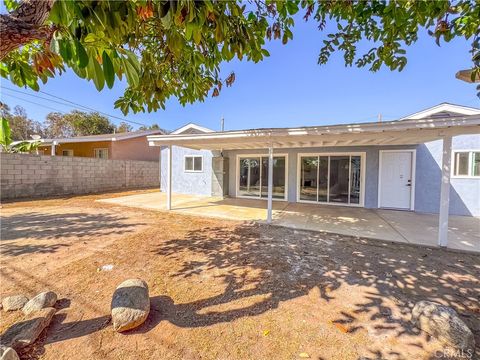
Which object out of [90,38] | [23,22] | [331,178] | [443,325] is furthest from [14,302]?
[331,178]

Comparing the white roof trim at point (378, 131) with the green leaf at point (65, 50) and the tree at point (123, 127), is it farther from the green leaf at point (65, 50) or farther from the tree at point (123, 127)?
the tree at point (123, 127)

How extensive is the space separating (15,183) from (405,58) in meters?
13.3

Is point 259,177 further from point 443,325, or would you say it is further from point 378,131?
point 443,325

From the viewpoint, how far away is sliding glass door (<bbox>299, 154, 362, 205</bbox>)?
8.71 metres

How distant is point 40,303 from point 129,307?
1.09m

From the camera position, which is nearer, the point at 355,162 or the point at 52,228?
the point at 52,228

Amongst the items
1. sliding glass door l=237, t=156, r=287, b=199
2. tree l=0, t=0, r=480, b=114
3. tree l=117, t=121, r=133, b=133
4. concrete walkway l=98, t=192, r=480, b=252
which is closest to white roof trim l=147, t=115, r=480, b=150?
tree l=0, t=0, r=480, b=114

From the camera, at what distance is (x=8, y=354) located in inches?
65.5

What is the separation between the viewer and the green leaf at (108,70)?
108cm

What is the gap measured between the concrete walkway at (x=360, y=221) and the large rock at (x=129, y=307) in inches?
168

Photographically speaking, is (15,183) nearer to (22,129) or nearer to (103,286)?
(103,286)

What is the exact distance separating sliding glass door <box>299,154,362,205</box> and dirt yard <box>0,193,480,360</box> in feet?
14.2

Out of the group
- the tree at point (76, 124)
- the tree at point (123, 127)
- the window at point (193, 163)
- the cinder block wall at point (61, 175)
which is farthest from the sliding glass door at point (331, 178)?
the tree at point (123, 127)

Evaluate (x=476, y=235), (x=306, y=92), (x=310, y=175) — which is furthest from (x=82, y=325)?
(x=306, y=92)
